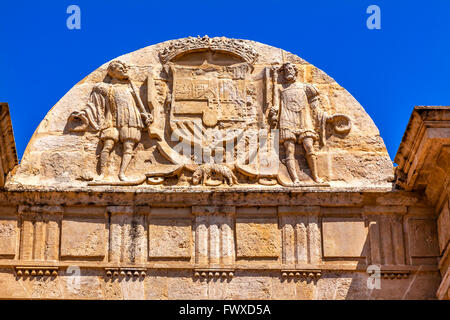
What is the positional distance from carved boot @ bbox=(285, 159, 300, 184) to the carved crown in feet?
4.80

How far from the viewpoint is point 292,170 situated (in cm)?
1493

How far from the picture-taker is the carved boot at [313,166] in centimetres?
1490

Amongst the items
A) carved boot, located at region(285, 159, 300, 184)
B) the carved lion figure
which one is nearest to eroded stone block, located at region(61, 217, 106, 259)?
the carved lion figure

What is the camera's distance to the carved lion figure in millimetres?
14828

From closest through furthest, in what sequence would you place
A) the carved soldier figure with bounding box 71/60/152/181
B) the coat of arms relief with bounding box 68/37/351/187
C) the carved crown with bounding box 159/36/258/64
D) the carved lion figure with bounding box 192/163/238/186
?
the carved lion figure with bounding box 192/163/238/186
the coat of arms relief with bounding box 68/37/351/187
the carved soldier figure with bounding box 71/60/152/181
the carved crown with bounding box 159/36/258/64

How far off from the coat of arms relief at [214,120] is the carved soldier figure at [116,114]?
1 cm

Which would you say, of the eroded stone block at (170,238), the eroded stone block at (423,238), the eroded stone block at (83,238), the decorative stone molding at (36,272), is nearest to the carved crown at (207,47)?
→ the eroded stone block at (170,238)

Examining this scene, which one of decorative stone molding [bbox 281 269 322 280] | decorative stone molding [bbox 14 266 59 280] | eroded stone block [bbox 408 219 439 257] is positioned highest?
eroded stone block [bbox 408 219 439 257]

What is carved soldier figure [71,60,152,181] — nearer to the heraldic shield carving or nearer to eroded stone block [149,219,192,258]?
the heraldic shield carving

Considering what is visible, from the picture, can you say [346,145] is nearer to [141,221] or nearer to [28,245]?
[141,221]

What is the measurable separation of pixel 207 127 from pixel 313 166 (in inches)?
55.1

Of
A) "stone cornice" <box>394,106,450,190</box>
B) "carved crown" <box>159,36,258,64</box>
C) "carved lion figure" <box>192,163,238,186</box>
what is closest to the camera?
"stone cornice" <box>394,106,450,190</box>

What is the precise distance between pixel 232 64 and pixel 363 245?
2913 millimetres

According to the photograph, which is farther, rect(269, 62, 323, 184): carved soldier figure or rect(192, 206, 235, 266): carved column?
rect(269, 62, 323, 184): carved soldier figure
